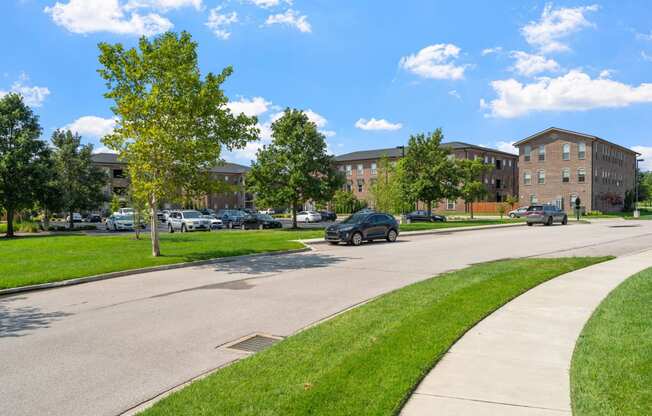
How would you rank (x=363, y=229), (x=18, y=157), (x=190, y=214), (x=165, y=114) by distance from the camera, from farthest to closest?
(x=190, y=214)
(x=18, y=157)
(x=363, y=229)
(x=165, y=114)

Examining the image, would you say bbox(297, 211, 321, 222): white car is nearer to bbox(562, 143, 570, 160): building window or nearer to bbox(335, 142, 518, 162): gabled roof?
bbox(335, 142, 518, 162): gabled roof

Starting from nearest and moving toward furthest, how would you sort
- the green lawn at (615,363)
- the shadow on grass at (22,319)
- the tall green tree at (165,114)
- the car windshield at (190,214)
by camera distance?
the green lawn at (615,363), the shadow on grass at (22,319), the tall green tree at (165,114), the car windshield at (190,214)

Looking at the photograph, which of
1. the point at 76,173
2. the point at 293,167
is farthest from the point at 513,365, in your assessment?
the point at 76,173

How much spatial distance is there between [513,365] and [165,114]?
1456 cm

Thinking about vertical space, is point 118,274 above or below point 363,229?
below

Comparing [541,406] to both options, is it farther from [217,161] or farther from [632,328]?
[217,161]

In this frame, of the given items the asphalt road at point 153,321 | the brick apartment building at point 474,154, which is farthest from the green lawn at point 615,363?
the brick apartment building at point 474,154

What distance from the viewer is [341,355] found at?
5.74 meters

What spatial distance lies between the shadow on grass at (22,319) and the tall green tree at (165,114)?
713 cm

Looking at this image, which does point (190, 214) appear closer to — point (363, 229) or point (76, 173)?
point (76, 173)

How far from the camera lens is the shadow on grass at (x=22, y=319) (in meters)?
7.88

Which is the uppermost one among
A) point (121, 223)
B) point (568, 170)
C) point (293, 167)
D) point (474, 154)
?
point (474, 154)

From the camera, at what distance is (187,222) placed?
37469 millimetres

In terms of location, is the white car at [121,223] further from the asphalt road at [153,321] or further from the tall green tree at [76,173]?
the asphalt road at [153,321]
